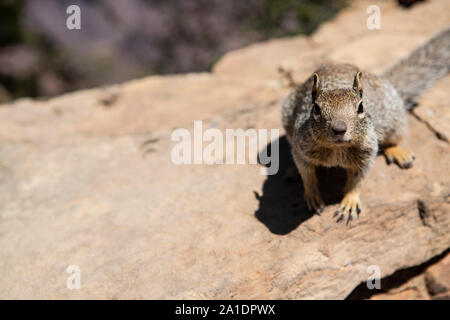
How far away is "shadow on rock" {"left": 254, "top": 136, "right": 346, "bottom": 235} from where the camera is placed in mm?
4055

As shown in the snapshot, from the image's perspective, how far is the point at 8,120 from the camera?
22.9ft

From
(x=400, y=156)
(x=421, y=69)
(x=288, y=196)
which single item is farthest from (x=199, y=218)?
(x=421, y=69)

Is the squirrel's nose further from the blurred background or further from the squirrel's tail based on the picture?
the blurred background

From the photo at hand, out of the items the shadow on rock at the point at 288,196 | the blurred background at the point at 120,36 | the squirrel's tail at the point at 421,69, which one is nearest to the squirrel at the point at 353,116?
the squirrel's tail at the point at 421,69

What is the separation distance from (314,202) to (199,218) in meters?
1.17

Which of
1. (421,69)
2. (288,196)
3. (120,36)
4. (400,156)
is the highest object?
(120,36)

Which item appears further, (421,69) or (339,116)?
(421,69)

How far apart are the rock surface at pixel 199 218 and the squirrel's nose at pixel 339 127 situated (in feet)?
3.53

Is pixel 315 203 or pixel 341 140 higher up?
pixel 341 140

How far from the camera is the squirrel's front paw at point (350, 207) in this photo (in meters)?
3.91

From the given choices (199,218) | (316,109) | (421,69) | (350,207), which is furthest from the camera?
(421,69)

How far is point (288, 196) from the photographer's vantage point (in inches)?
170

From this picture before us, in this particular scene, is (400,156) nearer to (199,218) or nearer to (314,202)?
(314,202)
